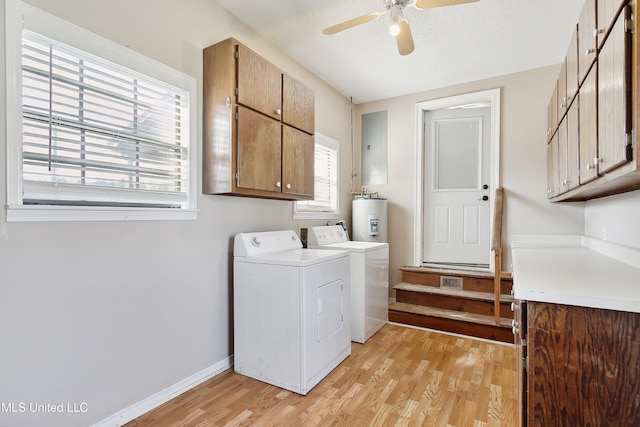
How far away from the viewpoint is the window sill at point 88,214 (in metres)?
1.40

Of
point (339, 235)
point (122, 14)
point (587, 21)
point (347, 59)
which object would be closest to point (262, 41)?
point (347, 59)

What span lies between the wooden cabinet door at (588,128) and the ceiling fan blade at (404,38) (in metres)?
1.08

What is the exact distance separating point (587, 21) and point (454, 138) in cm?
237

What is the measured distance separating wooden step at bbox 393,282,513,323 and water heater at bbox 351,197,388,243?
0.68m

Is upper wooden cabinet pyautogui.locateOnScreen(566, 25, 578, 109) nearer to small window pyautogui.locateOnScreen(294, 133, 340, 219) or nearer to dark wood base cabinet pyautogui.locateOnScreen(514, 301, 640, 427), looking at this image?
dark wood base cabinet pyautogui.locateOnScreen(514, 301, 640, 427)

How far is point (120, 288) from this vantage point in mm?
1737

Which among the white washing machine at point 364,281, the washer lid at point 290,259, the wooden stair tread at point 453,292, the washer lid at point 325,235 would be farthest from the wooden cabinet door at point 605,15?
the wooden stair tread at point 453,292

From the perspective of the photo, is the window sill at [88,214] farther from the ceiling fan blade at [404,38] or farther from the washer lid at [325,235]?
the ceiling fan blade at [404,38]

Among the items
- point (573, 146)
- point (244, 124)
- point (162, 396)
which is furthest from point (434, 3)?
point (162, 396)

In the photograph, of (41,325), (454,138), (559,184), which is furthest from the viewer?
(454,138)

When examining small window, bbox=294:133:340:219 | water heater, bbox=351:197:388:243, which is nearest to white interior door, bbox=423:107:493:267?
water heater, bbox=351:197:388:243

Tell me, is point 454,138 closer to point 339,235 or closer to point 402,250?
point 402,250

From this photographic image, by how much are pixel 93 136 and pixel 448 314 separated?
3347 mm

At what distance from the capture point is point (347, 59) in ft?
10.3
